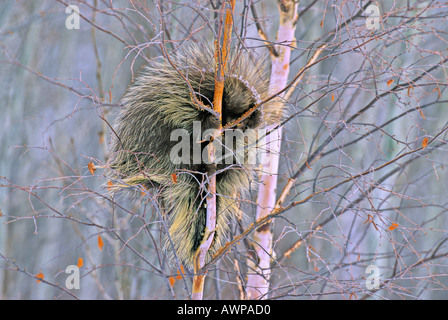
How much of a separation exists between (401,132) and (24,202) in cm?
593

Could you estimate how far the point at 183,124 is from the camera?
7.41ft

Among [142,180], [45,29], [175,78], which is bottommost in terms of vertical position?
[142,180]

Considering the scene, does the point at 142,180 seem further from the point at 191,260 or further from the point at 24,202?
the point at 24,202

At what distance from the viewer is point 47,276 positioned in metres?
8.45

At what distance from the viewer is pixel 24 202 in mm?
8062

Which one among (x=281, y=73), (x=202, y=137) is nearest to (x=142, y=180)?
(x=202, y=137)

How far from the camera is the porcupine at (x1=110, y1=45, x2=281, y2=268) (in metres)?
2.24

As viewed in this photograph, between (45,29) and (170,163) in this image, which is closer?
(170,163)

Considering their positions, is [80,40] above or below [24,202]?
above

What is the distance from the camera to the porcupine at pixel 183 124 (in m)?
2.24

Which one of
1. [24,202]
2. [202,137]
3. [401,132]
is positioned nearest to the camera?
[202,137]

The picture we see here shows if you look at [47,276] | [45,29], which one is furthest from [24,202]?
[45,29]
